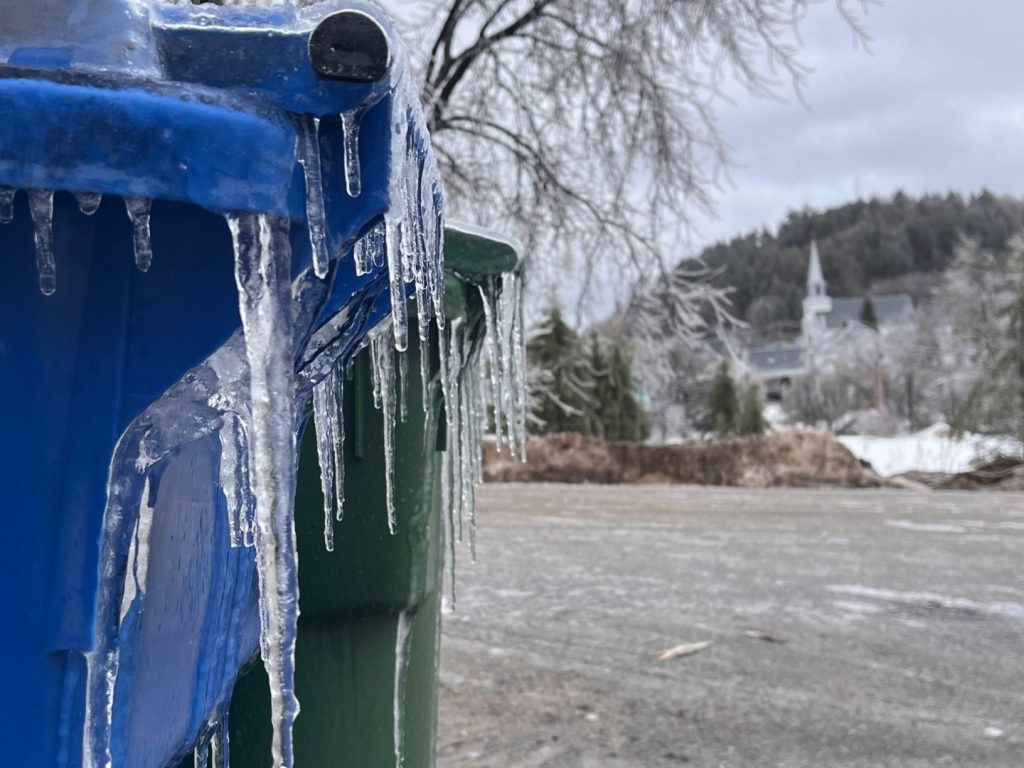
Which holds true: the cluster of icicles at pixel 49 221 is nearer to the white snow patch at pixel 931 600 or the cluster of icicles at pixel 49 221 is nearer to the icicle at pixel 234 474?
the icicle at pixel 234 474

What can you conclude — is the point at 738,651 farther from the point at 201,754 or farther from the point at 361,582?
the point at 201,754

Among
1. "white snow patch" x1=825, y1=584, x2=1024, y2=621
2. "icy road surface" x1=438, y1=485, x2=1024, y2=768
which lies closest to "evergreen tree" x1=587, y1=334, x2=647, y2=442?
"icy road surface" x1=438, y1=485, x2=1024, y2=768

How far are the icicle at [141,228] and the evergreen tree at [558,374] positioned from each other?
672 cm

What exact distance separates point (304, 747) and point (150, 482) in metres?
0.96

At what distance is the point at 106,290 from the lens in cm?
70

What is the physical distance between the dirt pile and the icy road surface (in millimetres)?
9912

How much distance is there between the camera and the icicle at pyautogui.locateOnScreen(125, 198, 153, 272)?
26.2 inches

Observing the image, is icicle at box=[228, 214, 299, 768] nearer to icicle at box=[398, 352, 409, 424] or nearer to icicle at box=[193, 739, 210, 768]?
icicle at box=[193, 739, 210, 768]

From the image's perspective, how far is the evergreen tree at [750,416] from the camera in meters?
42.7

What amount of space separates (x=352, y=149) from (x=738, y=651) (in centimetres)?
368

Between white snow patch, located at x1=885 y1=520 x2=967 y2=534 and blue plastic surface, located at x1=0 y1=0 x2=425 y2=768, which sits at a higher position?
blue plastic surface, located at x1=0 y1=0 x2=425 y2=768

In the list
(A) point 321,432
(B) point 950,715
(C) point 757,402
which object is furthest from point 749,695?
(C) point 757,402

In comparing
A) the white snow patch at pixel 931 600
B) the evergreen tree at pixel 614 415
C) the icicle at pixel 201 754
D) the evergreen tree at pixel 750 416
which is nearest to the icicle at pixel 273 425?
the icicle at pixel 201 754

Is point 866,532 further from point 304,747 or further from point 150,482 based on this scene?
point 150,482
